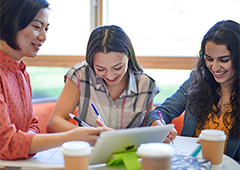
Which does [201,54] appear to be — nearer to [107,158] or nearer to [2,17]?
[107,158]

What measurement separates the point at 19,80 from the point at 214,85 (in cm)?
101

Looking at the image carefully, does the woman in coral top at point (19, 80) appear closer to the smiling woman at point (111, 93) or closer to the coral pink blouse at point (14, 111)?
the coral pink blouse at point (14, 111)

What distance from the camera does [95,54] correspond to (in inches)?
56.8

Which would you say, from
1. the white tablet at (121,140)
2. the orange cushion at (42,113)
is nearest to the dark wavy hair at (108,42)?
the white tablet at (121,140)

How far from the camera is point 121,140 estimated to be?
3.06 ft

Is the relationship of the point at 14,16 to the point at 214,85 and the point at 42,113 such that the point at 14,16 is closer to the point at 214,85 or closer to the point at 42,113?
the point at 214,85

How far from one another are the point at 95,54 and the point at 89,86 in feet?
0.71

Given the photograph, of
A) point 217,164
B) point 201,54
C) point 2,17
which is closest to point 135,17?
point 201,54

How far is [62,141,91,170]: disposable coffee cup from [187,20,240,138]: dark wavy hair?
888mm

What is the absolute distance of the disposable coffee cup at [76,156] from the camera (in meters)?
0.86

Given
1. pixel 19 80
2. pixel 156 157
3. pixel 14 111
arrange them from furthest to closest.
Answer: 1. pixel 19 80
2. pixel 14 111
3. pixel 156 157

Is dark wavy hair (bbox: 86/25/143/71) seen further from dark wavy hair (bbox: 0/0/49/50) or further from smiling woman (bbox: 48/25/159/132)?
dark wavy hair (bbox: 0/0/49/50)

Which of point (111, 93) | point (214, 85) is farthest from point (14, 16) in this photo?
point (214, 85)

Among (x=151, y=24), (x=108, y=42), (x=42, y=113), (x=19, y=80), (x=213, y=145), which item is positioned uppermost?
(x=151, y=24)
